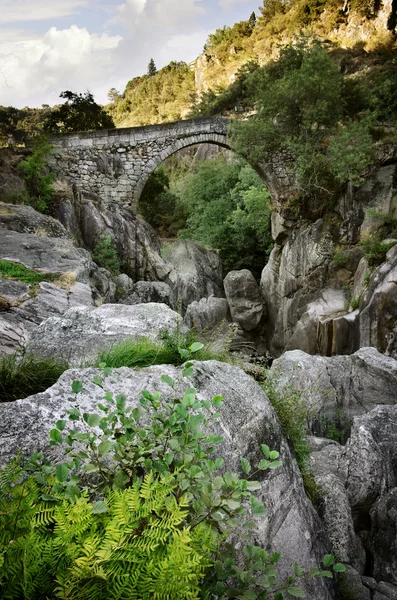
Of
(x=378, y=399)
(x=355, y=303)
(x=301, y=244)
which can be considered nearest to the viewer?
(x=378, y=399)

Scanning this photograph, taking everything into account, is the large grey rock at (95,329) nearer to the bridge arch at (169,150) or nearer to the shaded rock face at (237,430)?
the shaded rock face at (237,430)

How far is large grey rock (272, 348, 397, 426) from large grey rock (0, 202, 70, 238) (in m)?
6.88

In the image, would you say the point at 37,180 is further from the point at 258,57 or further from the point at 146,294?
the point at 258,57

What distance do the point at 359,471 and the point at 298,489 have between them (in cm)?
121

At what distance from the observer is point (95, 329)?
3781 millimetres

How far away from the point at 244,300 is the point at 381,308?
7124 millimetres

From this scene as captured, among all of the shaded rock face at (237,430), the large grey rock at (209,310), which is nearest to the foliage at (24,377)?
the shaded rock face at (237,430)

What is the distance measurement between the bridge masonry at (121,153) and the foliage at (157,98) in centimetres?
1713

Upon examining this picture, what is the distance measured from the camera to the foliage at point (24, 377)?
2.43 meters

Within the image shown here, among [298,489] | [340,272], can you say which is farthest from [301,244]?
[298,489]

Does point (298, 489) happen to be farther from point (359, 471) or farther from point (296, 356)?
point (296, 356)

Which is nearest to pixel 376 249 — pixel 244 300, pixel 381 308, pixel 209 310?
pixel 381 308

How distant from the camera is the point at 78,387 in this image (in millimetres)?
1563

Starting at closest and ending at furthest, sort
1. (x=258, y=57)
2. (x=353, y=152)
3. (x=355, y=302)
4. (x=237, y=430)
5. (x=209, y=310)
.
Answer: (x=237, y=430) < (x=355, y=302) < (x=353, y=152) < (x=209, y=310) < (x=258, y=57)
